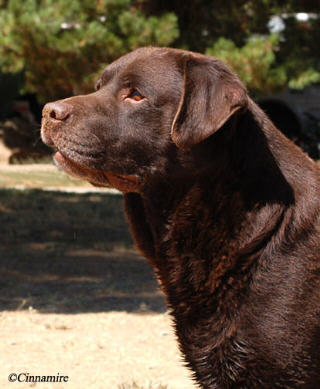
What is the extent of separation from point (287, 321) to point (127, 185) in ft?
Result: 2.94

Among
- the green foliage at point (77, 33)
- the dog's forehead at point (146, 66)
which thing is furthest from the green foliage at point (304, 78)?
the dog's forehead at point (146, 66)

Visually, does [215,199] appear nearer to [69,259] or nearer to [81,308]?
[81,308]

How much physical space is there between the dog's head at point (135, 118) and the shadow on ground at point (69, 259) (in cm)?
315

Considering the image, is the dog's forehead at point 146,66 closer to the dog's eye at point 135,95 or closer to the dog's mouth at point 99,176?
the dog's eye at point 135,95

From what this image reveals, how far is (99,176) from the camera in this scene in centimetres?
338

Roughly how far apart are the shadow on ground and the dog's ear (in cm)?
340

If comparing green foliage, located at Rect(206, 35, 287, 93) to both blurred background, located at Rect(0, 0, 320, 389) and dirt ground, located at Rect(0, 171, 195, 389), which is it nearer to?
blurred background, located at Rect(0, 0, 320, 389)

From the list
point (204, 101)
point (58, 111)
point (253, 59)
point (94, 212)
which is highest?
point (204, 101)

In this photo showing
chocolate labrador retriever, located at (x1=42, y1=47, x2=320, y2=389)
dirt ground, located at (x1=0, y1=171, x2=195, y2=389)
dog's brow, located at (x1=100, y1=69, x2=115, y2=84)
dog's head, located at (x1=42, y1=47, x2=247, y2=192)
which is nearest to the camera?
chocolate labrador retriever, located at (x1=42, y1=47, x2=320, y2=389)

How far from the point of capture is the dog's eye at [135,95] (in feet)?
10.7

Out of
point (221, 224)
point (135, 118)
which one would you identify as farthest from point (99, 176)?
point (221, 224)

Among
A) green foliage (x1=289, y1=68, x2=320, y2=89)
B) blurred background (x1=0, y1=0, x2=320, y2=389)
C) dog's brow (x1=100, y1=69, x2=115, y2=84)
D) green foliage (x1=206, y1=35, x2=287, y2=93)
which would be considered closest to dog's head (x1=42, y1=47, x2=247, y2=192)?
dog's brow (x1=100, y1=69, x2=115, y2=84)

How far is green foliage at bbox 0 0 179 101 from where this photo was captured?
9.88 meters

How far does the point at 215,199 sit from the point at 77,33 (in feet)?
24.3
